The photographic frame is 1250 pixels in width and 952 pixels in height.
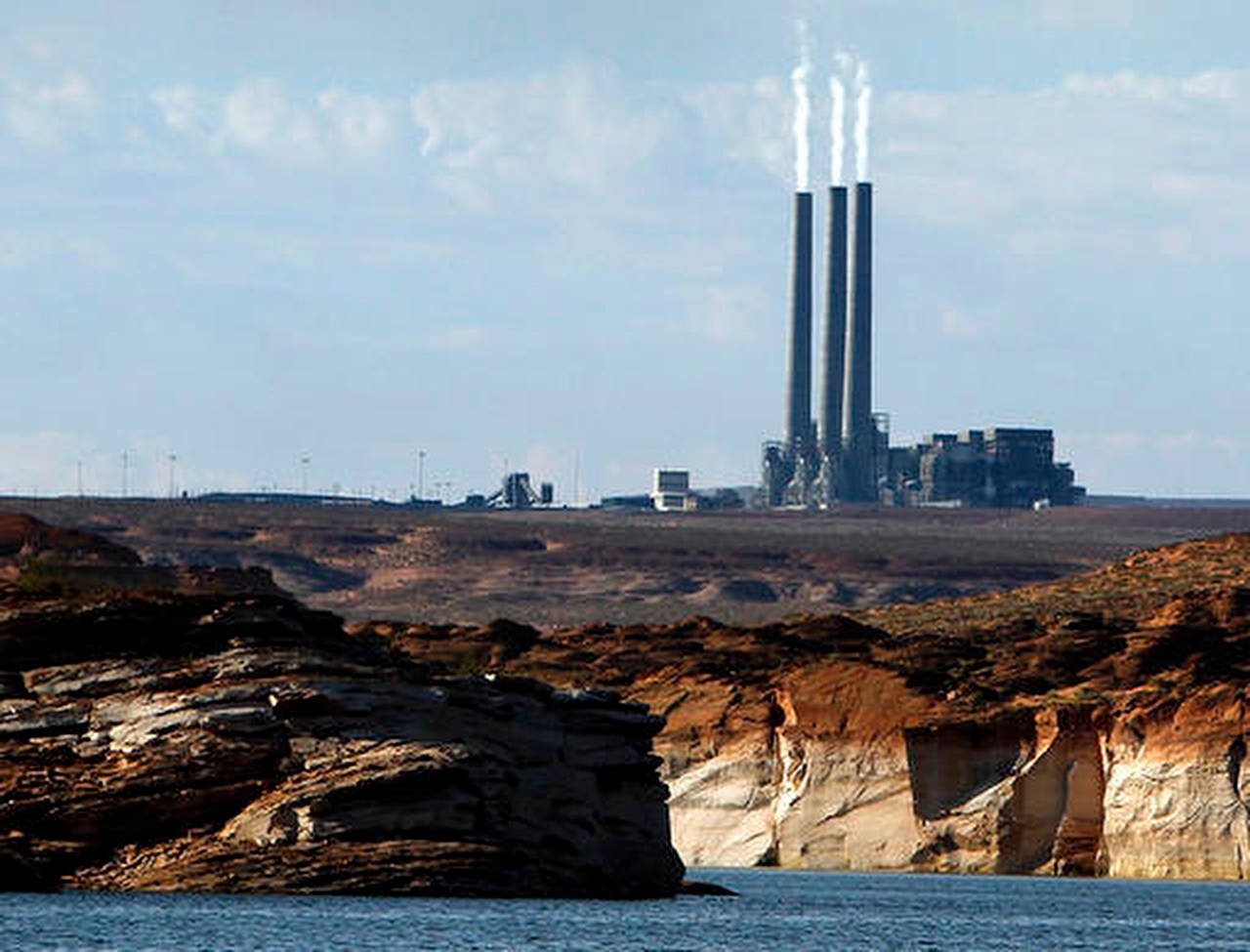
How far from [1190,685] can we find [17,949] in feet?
228

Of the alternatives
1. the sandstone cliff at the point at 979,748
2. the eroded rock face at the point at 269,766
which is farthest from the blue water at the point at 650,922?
the sandstone cliff at the point at 979,748

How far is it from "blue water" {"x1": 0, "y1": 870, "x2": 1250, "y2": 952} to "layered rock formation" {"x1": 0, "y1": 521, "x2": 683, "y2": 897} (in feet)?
3.06

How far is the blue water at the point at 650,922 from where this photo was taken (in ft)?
234

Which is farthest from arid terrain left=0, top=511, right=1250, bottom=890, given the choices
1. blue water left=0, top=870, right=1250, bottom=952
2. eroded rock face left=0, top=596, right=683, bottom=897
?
blue water left=0, top=870, right=1250, bottom=952

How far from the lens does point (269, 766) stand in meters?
79.9

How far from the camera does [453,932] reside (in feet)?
243

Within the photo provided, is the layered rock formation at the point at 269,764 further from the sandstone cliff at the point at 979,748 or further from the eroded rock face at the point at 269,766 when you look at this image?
the sandstone cliff at the point at 979,748

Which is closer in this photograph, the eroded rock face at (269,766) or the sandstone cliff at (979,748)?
the eroded rock face at (269,766)

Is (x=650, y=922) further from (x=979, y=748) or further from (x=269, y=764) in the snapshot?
(x=979, y=748)

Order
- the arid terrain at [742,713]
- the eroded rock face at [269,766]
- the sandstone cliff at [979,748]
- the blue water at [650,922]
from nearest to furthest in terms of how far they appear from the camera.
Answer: the blue water at [650,922] < the eroded rock face at [269,766] < the arid terrain at [742,713] < the sandstone cliff at [979,748]

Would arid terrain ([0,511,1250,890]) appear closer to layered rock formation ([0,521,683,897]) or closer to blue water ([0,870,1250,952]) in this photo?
layered rock formation ([0,521,683,897])

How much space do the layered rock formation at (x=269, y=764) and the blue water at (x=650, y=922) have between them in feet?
3.06

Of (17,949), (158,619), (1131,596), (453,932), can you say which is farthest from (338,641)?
(1131,596)

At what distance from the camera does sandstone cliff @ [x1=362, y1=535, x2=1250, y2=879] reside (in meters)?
118
